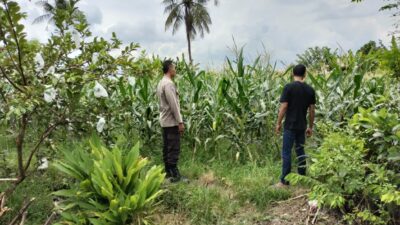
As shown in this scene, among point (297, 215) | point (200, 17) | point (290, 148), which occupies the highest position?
point (200, 17)

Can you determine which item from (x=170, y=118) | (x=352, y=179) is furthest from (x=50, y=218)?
(x=352, y=179)

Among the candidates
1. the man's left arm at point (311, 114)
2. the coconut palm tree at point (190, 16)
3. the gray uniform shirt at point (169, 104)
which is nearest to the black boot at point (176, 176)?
the gray uniform shirt at point (169, 104)

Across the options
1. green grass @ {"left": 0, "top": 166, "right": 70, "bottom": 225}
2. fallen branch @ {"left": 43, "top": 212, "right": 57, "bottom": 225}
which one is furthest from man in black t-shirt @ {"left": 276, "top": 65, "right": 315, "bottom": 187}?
green grass @ {"left": 0, "top": 166, "right": 70, "bottom": 225}

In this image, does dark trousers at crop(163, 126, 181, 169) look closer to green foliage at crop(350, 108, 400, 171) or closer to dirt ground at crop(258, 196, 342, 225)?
dirt ground at crop(258, 196, 342, 225)

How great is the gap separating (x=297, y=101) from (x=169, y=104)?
170cm

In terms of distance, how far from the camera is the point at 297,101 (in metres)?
5.67

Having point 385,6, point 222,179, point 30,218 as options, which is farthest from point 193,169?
point 385,6

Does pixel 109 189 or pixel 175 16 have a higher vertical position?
pixel 175 16

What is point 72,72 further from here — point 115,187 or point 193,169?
point 193,169

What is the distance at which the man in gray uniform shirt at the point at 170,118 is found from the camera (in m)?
6.00

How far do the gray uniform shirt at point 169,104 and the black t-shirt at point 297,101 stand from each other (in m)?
1.42

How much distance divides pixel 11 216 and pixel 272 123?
388cm

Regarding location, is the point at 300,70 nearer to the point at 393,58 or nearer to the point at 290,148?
the point at 290,148

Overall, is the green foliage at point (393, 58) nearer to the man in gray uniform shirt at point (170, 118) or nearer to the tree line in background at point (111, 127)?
the tree line in background at point (111, 127)
